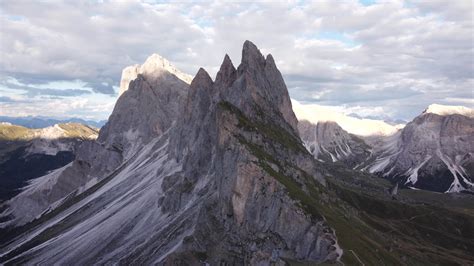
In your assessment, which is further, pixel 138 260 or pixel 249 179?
pixel 138 260

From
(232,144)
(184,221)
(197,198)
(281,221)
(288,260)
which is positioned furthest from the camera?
(197,198)

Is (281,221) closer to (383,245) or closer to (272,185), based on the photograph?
(272,185)

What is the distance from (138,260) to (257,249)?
52.9 m

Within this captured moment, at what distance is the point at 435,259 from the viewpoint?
188 metres

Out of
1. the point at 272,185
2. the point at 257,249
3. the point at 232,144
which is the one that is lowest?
the point at 257,249

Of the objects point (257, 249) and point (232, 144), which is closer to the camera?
point (257, 249)

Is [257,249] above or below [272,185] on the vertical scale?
below

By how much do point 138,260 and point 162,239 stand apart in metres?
10.5

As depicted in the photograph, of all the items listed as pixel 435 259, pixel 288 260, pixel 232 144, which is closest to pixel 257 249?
pixel 288 260

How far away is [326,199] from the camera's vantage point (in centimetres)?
19725

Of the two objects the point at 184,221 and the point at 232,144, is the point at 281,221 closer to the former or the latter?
the point at 232,144

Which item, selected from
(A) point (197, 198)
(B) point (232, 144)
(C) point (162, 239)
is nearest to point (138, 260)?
(C) point (162, 239)

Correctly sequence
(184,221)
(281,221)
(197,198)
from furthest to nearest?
(197,198) < (184,221) < (281,221)

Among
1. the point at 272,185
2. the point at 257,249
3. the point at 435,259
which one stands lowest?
the point at 435,259
